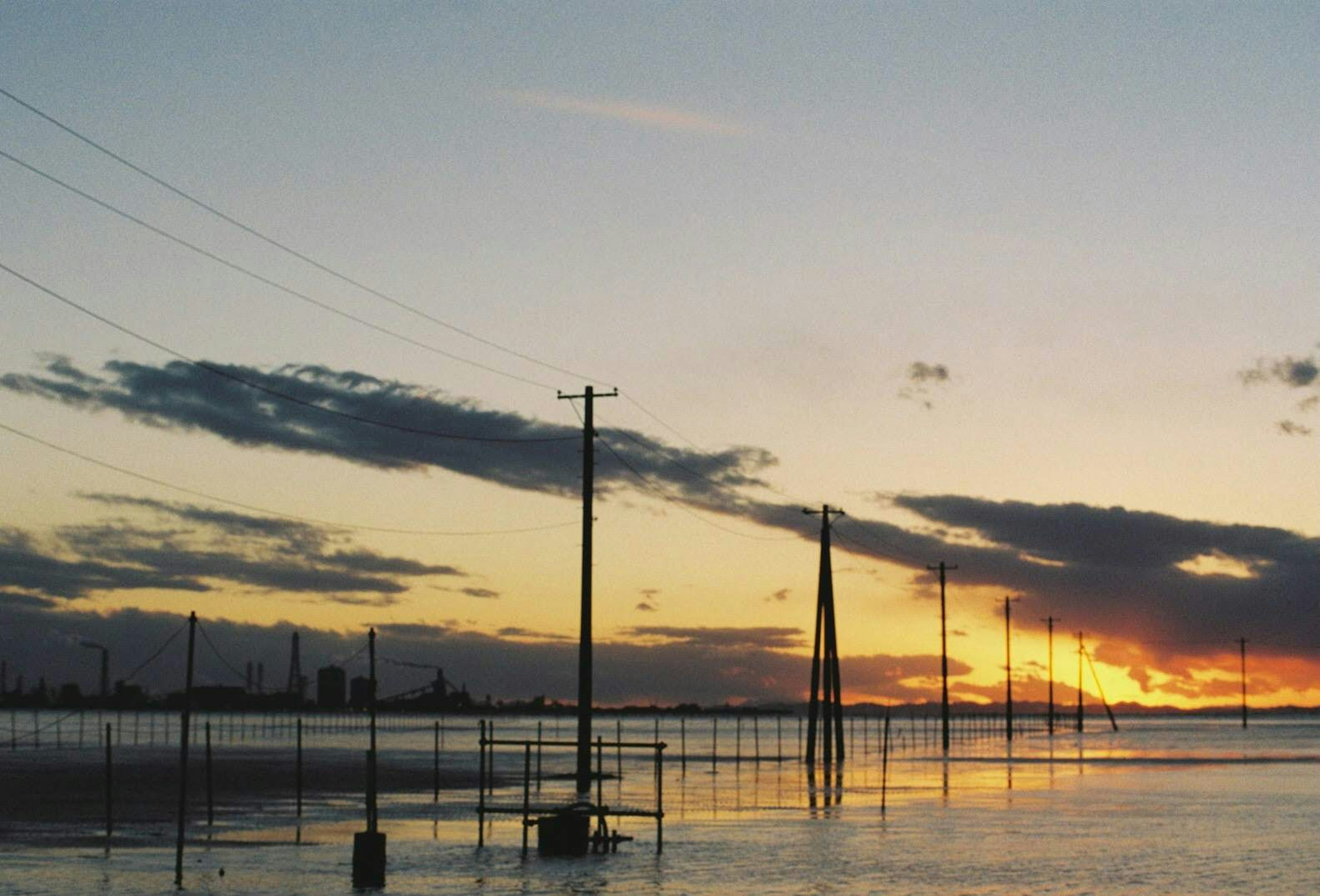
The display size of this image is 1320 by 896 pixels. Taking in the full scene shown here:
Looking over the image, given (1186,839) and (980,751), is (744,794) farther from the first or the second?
(980,751)

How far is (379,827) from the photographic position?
47406 millimetres

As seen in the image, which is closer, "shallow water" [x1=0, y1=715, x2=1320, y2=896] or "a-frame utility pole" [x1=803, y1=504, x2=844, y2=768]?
"shallow water" [x1=0, y1=715, x2=1320, y2=896]

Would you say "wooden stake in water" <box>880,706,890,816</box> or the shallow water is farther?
"wooden stake in water" <box>880,706,890,816</box>

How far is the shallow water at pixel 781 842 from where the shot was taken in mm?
33062

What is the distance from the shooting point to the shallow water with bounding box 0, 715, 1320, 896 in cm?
3306

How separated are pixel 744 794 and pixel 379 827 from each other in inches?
814

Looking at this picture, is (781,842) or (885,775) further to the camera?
(885,775)

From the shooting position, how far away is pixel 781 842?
4253 cm

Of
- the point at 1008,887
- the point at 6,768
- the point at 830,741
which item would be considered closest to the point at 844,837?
the point at 1008,887

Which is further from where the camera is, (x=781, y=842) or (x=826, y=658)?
(x=826, y=658)

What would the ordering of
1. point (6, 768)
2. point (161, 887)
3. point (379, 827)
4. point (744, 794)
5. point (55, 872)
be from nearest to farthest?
point (161, 887) → point (55, 872) → point (379, 827) → point (744, 794) → point (6, 768)

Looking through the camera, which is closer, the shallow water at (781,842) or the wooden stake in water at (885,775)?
the shallow water at (781,842)

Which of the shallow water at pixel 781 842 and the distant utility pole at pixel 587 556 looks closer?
the shallow water at pixel 781 842

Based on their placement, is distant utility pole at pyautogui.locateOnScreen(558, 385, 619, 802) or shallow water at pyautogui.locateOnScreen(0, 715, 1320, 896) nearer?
shallow water at pyautogui.locateOnScreen(0, 715, 1320, 896)
